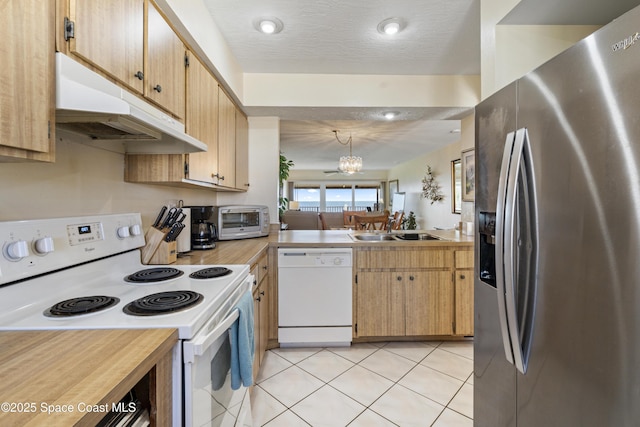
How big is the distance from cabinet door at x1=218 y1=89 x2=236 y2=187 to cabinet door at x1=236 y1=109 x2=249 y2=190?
4.3 inches

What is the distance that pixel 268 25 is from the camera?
1.85 m

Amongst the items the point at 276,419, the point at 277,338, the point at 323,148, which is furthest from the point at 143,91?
the point at 323,148

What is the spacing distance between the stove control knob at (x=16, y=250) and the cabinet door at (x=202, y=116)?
31.8 inches

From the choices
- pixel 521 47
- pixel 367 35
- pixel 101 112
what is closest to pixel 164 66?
pixel 101 112

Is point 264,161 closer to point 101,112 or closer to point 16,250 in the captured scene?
point 101,112

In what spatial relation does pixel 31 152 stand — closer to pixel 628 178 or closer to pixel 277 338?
pixel 628 178

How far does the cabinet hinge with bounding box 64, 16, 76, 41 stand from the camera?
0.82m

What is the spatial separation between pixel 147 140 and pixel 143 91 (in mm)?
222

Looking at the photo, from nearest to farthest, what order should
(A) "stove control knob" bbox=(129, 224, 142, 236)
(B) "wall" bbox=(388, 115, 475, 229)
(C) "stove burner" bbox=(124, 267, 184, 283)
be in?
(C) "stove burner" bbox=(124, 267, 184, 283)
(A) "stove control knob" bbox=(129, 224, 142, 236)
(B) "wall" bbox=(388, 115, 475, 229)

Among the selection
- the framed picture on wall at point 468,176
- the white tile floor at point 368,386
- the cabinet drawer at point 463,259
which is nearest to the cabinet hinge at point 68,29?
the white tile floor at point 368,386

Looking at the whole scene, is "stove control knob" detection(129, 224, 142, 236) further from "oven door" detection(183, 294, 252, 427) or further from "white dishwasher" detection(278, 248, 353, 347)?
"white dishwasher" detection(278, 248, 353, 347)

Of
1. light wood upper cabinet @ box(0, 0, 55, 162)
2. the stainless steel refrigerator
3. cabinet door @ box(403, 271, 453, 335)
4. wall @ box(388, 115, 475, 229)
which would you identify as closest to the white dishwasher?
cabinet door @ box(403, 271, 453, 335)

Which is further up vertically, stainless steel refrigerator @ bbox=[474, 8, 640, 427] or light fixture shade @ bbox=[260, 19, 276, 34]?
light fixture shade @ bbox=[260, 19, 276, 34]

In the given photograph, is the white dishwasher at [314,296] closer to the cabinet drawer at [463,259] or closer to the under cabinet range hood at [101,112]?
the cabinet drawer at [463,259]
